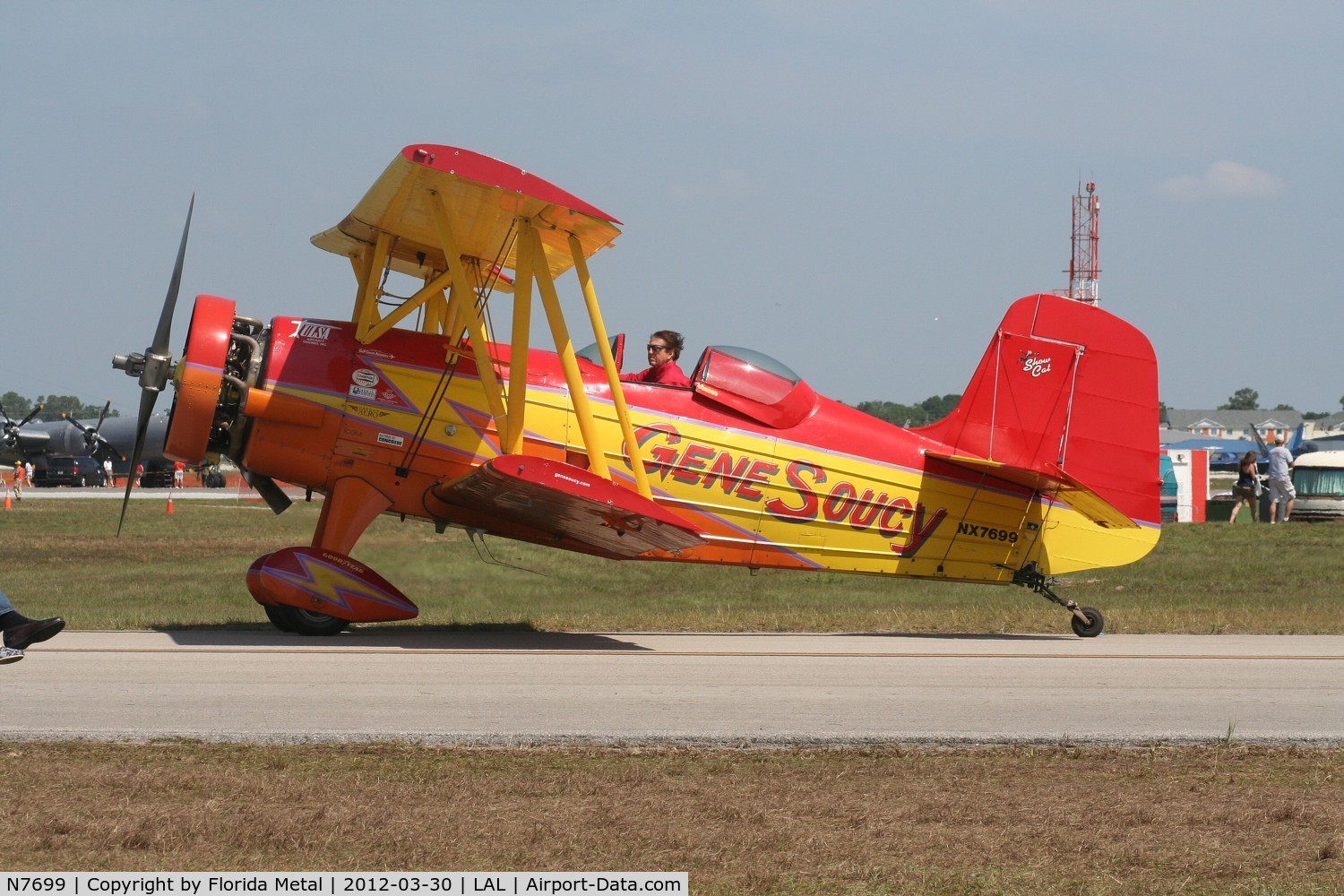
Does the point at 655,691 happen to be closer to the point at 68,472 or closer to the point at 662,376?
the point at 662,376

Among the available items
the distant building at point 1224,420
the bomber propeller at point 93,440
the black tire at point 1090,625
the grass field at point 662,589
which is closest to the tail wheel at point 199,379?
the grass field at point 662,589

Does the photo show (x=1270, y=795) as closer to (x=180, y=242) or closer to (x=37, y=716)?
(x=37, y=716)

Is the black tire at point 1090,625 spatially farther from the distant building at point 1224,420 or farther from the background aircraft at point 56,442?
the distant building at point 1224,420

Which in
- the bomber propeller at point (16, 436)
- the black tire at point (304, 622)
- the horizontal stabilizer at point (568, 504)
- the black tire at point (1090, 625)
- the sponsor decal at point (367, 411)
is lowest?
the bomber propeller at point (16, 436)

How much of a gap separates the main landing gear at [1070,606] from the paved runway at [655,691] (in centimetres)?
104

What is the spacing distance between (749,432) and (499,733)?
5648 millimetres

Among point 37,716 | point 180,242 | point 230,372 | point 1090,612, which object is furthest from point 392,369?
point 1090,612

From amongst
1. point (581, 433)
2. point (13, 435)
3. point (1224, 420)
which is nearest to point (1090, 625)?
point (581, 433)

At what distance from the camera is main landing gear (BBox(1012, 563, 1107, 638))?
12883 mm

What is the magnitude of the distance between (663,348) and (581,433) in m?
1.62

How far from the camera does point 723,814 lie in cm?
554

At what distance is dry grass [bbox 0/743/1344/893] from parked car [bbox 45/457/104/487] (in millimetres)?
70038

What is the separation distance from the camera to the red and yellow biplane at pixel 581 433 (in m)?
10.9

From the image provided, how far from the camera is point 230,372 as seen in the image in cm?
1124
